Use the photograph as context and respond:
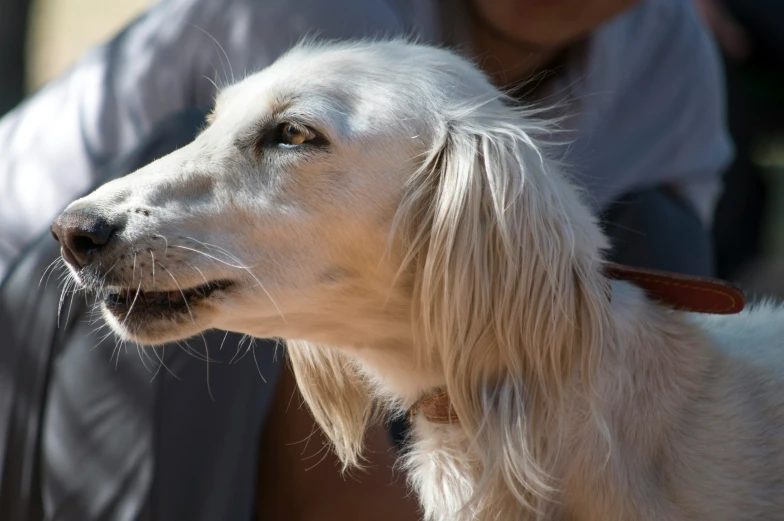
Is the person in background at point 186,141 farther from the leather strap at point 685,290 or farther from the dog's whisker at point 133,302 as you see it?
the dog's whisker at point 133,302

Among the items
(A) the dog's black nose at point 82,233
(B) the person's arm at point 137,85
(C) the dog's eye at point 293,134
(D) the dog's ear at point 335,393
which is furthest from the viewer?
(B) the person's arm at point 137,85

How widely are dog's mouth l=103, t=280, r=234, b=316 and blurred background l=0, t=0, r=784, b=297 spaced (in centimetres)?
386

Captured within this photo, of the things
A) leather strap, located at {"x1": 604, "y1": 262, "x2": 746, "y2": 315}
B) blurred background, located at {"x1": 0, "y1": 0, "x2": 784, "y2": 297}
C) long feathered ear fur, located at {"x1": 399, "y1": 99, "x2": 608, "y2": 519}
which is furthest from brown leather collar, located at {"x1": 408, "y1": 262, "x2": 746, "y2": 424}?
blurred background, located at {"x1": 0, "y1": 0, "x2": 784, "y2": 297}

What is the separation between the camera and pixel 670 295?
2.16 metres

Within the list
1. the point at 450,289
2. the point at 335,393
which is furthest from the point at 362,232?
the point at 335,393

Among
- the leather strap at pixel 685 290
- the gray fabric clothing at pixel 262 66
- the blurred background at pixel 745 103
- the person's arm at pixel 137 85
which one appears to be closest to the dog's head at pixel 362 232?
the leather strap at pixel 685 290

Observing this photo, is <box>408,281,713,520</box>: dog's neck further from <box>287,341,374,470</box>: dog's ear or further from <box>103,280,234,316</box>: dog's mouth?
<box>103,280,234,316</box>: dog's mouth

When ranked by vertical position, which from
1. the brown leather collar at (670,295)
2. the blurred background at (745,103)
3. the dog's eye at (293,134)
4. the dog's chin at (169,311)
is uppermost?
the dog's eye at (293,134)

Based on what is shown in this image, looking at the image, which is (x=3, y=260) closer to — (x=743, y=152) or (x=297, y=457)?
(x=297, y=457)

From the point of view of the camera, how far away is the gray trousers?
7.97 ft

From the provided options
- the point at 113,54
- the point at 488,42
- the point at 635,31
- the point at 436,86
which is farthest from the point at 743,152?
the point at 436,86

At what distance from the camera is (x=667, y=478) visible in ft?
6.56

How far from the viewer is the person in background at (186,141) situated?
2461 millimetres

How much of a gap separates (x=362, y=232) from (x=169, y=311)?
41cm
